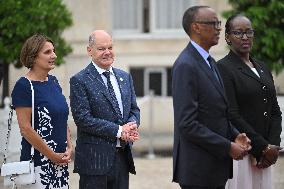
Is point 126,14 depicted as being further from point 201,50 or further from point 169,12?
point 201,50

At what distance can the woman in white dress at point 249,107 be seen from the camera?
4.69 metres

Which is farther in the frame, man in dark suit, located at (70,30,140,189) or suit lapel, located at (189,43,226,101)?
man in dark suit, located at (70,30,140,189)

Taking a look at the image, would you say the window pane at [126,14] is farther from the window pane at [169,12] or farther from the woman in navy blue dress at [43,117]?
the woman in navy blue dress at [43,117]

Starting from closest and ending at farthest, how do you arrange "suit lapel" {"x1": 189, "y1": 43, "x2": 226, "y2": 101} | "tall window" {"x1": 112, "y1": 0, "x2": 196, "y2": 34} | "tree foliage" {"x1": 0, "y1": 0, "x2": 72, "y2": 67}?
1. "suit lapel" {"x1": 189, "y1": 43, "x2": 226, "y2": 101}
2. "tree foliage" {"x1": 0, "y1": 0, "x2": 72, "y2": 67}
3. "tall window" {"x1": 112, "y1": 0, "x2": 196, "y2": 34}

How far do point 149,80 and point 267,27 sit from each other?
4188mm

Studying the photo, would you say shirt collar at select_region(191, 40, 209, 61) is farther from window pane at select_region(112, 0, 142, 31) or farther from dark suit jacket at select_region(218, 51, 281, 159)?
window pane at select_region(112, 0, 142, 31)

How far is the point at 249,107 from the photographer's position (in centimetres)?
476

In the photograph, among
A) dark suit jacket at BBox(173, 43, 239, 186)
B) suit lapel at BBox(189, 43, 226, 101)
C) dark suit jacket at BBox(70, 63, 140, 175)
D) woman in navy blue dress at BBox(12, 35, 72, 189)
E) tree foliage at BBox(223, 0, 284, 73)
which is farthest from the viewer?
tree foliage at BBox(223, 0, 284, 73)

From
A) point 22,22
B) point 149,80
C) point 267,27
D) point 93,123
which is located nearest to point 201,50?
point 93,123

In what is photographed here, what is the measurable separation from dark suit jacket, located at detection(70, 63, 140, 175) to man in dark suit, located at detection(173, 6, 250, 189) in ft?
1.94

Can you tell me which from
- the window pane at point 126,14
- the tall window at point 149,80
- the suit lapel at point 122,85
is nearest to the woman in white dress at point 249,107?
the suit lapel at point 122,85

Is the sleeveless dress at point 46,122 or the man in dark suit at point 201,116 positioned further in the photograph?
the sleeveless dress at point 46,122

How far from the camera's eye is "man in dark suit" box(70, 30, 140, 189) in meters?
4.68

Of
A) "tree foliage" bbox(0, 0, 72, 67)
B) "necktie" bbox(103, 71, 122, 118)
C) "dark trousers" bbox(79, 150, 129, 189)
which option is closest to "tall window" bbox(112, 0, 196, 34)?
"tree foliage" bbox(0, 0, 72, 67)
